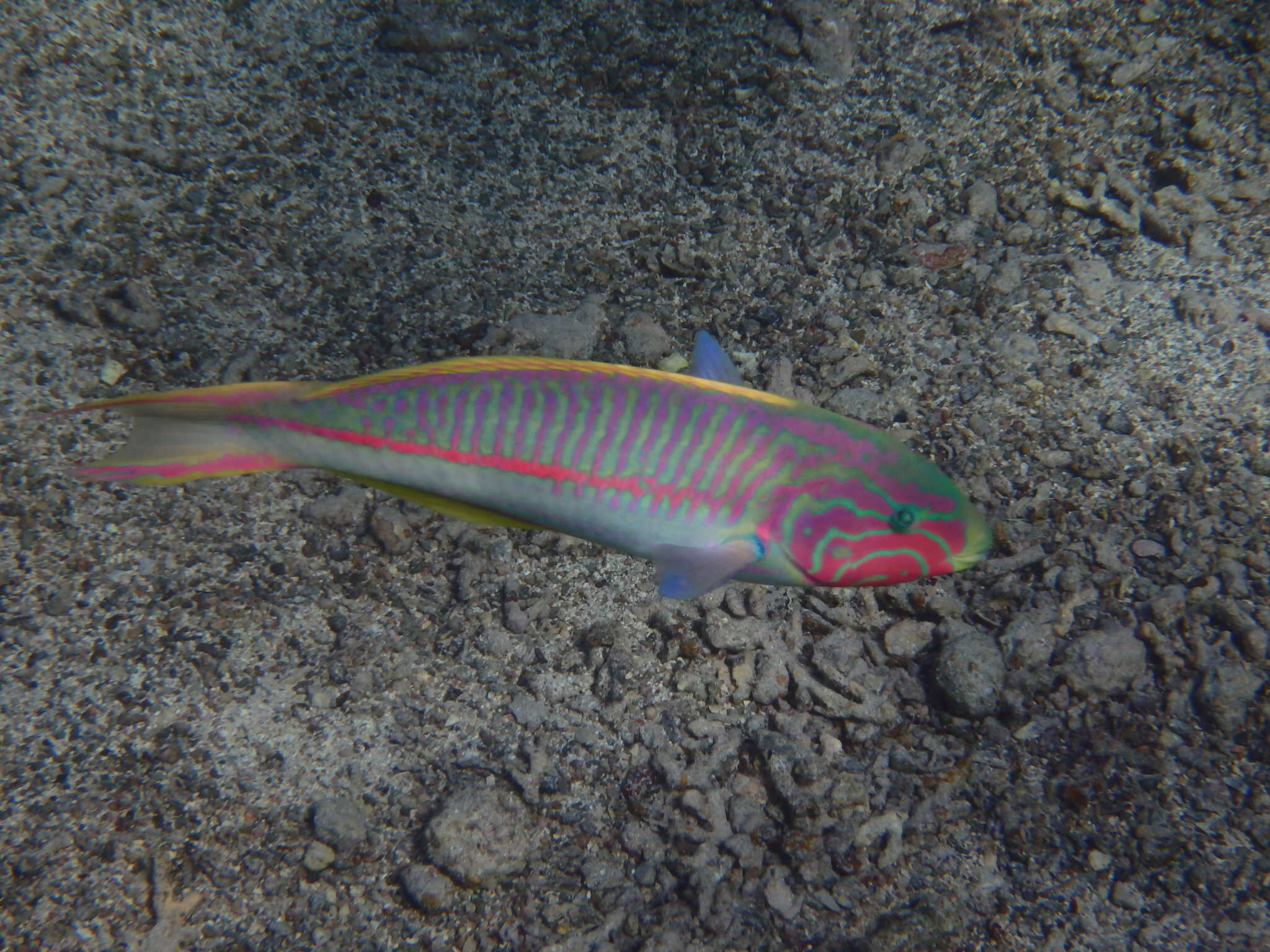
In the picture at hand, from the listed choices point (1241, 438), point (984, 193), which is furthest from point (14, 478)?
point (1241, 438)

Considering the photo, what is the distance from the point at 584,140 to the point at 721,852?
2.36 metres

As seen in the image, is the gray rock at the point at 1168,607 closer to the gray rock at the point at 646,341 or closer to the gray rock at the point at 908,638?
the gray rock at the point at 908,638

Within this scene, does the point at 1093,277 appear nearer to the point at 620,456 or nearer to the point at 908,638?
the point at 908,638

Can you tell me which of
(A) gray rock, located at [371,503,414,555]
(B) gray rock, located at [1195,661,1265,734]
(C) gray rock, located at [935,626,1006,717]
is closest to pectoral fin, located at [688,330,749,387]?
(C) gray rock, located at [935,626,1006,717]

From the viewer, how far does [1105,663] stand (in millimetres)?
1731

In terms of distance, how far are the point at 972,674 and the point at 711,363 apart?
104 cm

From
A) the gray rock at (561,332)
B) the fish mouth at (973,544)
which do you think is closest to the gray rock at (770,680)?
the fish mouth at (973,544)

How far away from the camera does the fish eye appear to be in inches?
53.9

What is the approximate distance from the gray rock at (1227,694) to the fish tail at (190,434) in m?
2.16

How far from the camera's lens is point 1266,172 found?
90.6 inches

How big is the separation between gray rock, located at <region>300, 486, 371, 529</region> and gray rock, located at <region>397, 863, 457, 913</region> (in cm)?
97

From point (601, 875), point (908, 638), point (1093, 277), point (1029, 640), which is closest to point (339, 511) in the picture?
point (601, 875)

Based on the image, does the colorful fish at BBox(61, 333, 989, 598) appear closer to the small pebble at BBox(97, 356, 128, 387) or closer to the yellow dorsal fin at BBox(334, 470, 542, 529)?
the yellow dorsal fin at BBox(334, 470, 542, 529)

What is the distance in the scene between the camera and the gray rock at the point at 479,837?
1729 mm
